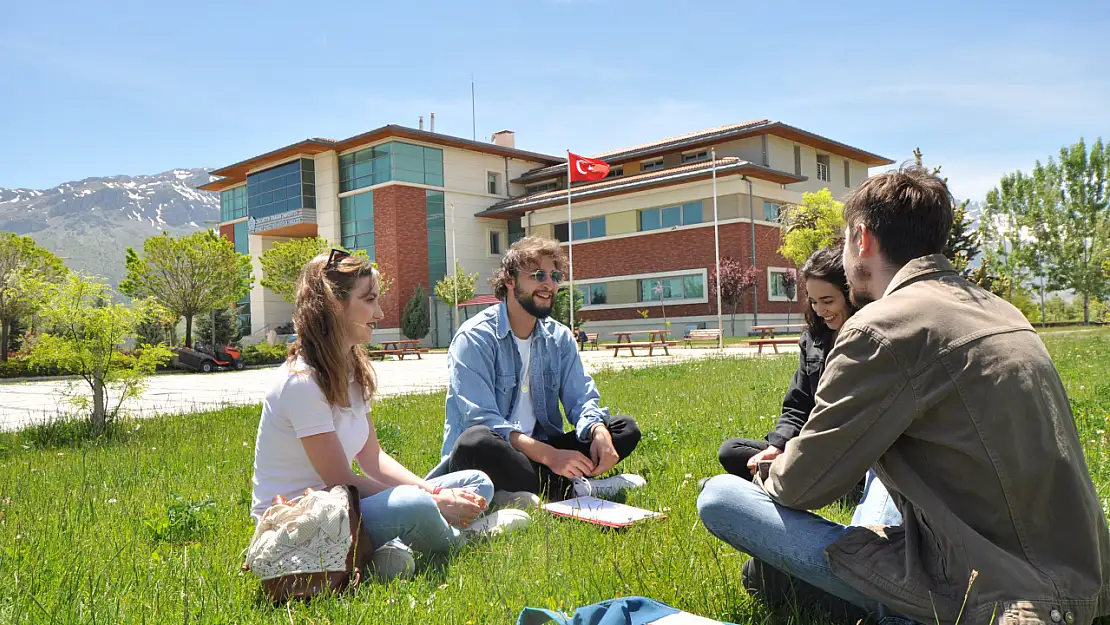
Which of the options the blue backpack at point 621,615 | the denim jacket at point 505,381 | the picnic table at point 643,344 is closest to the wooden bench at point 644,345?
the picnic table at point 643,344

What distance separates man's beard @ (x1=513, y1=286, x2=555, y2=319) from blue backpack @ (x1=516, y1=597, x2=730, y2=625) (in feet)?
9.17

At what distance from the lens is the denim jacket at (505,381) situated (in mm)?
4848

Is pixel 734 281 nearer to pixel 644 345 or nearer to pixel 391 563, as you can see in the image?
pixel 644 345

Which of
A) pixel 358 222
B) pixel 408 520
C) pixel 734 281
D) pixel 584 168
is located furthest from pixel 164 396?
pixel 358 222

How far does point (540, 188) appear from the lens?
178ft

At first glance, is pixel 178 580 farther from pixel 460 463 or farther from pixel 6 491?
pixel 6 491

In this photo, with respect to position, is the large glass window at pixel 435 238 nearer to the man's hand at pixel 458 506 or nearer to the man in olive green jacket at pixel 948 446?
the man's hand at pixel 458 506

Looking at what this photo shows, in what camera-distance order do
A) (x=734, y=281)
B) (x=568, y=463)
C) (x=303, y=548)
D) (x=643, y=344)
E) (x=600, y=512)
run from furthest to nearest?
1. (x=734, y=281)
2. (x=643, y=344)
3. (x=568, y=463)
4. (x=600, y=512)
5. (x=303, y=548)

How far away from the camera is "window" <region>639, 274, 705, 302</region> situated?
4266cm

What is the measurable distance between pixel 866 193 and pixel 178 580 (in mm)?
3011

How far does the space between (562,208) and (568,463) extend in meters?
43.6

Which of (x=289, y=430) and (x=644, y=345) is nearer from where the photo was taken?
(x=289, y=430)

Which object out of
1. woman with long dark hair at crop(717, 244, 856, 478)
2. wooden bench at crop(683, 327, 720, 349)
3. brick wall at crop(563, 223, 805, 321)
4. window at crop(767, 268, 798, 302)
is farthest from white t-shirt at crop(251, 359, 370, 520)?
window at crop(767, 268, 798, 302)

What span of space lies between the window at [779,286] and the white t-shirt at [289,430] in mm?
41597
